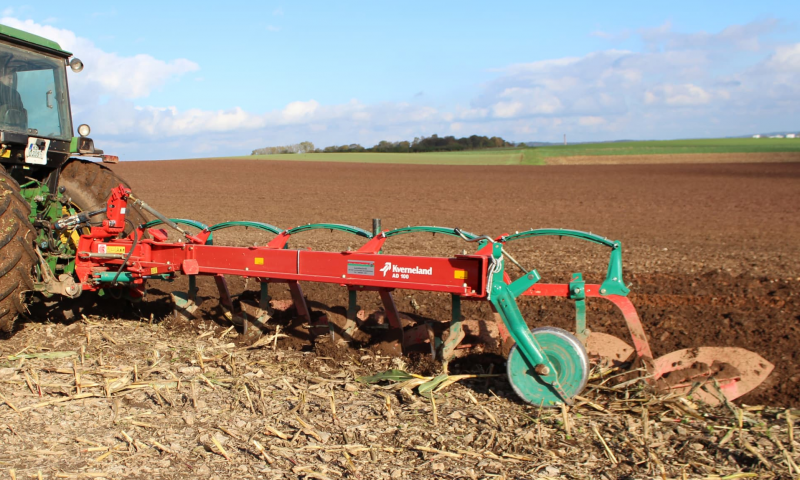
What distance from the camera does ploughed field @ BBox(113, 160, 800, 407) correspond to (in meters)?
5.39

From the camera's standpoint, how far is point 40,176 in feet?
18.5

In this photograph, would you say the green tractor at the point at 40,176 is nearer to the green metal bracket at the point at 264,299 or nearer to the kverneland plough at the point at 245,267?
the kverneland plough at the point at 245,267

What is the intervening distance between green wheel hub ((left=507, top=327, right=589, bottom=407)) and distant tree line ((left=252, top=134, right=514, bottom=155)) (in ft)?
147

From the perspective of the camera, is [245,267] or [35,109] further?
[35,109]

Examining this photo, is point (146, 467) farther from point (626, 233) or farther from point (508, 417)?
point (626, 233)

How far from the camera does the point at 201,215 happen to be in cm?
1566

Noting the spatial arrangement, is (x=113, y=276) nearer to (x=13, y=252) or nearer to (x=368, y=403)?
(x=13, y=252)

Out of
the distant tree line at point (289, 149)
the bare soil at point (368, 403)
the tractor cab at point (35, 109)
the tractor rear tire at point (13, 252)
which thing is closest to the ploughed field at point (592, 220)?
the bare soil at point (368, 403)

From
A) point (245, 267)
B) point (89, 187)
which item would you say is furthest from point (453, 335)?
point (89, 187)

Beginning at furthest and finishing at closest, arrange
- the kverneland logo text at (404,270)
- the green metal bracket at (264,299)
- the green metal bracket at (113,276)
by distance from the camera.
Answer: the green metal bracket at (264,299) < the green metal bracket at (113,276) < the kverneland logo text at (404,270)

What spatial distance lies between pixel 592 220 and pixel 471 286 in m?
11.8

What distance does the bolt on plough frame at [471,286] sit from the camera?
378 cm

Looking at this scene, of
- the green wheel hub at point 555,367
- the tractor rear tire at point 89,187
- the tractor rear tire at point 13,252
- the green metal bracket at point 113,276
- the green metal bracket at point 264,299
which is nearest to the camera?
the green wheel hub at point 555,367

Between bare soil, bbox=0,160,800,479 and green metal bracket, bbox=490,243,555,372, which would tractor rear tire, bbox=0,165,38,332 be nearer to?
bare soil, bbox=0,160,800,479
